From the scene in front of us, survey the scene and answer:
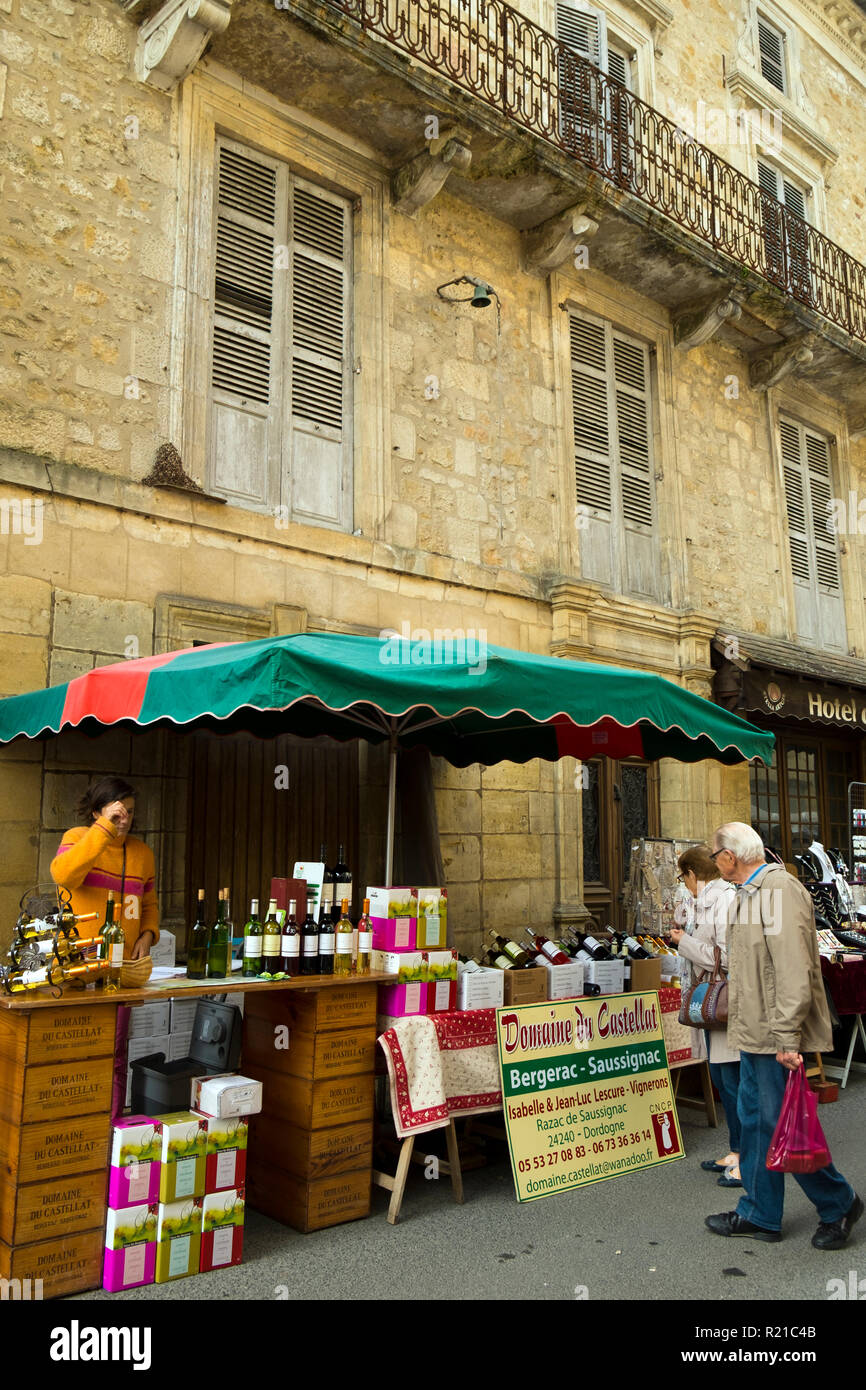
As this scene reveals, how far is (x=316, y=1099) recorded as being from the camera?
15.4ft

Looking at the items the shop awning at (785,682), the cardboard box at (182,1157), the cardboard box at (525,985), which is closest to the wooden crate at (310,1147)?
the cardboard box at (182,1157)

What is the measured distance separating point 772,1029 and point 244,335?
623 cm

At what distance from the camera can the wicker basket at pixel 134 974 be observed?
14.6 ft

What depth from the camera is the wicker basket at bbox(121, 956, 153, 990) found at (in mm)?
4438

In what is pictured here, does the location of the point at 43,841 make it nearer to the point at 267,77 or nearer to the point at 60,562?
the point at 60,562

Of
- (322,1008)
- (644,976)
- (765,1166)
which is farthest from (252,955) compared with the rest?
(644,976)

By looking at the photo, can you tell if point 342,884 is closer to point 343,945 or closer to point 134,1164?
point 343,945

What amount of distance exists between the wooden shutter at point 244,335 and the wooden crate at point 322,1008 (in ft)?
13.5

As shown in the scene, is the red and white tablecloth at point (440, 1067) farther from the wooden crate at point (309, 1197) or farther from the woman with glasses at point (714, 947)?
the woman with glasses at point (714, 947)

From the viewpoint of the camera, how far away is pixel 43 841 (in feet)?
20.6

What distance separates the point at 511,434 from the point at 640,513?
2.13 meters

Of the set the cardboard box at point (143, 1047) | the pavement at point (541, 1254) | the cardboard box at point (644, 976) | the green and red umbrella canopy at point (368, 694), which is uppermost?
the green and red umbrella canopy at point (368, 694)

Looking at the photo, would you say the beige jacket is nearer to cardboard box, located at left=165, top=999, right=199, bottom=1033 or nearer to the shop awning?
cardboard box, located at left=165, top=999, right=199, bottom=1033

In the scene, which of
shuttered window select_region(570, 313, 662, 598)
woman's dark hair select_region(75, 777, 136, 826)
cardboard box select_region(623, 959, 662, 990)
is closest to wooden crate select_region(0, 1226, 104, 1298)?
woman's dark hair select_region(75, 777, 136, 826)
